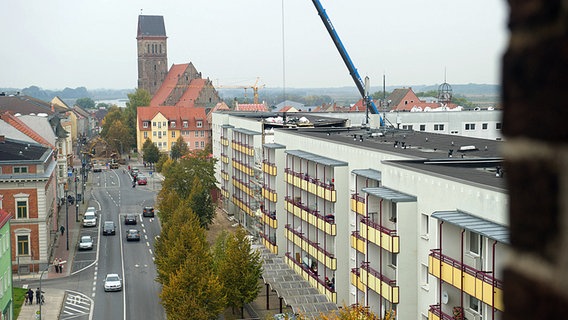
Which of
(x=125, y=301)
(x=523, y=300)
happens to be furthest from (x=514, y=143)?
(x=125, y=301)

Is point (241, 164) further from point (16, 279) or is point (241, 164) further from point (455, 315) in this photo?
point (455, 315)

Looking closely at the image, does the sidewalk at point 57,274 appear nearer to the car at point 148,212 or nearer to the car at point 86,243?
the car at point 86,243

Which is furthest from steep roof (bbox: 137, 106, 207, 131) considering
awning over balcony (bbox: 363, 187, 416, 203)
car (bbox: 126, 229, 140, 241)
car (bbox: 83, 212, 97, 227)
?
awning over balcony (bbox: 363, 187, 416, 203)

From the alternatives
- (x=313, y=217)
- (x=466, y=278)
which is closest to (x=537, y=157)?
(x=466, y=278)

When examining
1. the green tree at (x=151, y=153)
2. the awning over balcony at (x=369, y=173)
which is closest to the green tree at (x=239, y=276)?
Result: the awning over balcony at (x=369, y=173)

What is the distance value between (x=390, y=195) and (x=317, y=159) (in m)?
15.5

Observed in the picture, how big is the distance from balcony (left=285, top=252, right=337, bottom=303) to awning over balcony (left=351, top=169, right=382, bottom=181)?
7437mm

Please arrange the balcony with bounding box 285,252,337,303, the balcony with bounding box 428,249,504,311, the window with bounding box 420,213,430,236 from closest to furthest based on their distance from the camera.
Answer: the balcony with bounding box 428,249,504,311
the window with bounding box 420,213,430,236
the balcony with bounding box 285,252,337,303

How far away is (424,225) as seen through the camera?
111 ft

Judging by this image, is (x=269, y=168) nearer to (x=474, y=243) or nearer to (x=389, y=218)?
(x=389, y=218)

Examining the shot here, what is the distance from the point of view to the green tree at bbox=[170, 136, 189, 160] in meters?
148

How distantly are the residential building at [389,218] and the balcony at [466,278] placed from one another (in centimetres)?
4

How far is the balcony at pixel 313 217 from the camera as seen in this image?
157ft

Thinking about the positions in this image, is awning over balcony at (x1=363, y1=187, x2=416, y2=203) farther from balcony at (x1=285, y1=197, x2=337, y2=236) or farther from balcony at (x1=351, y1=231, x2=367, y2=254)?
balcony at (x1=285, y1=197, x2=337, y2=236)
